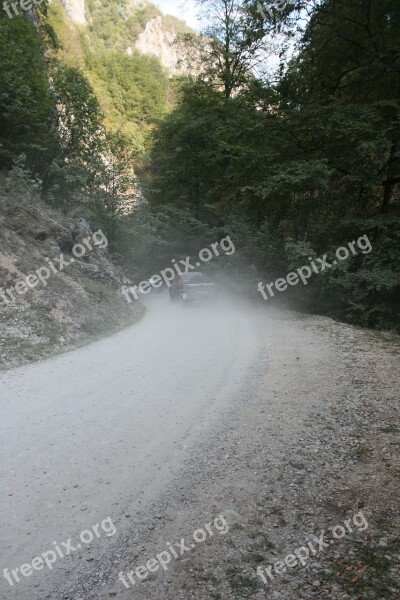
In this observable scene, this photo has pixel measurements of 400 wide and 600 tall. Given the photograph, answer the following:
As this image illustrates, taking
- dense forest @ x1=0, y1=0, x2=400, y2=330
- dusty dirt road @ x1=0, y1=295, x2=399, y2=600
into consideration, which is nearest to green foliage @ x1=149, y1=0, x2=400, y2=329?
dense forest @ x1=0, y1=0, x2=400, y2=330

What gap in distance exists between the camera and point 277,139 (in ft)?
41.1

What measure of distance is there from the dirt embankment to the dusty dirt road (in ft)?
4.88

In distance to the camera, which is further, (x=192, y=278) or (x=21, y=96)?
(x=192, y=278)

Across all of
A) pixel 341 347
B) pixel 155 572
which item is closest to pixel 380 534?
pixel 155 572

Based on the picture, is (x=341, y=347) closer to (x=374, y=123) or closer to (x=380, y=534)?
(x=380, y=534)

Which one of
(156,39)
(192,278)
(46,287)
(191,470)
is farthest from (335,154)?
(156,39)

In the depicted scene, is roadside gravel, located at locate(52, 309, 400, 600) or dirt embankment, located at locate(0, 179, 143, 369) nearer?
roadside gravel, located at locate(52, 309, 400, 600)

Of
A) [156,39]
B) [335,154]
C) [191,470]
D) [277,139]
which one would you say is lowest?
[191,470]

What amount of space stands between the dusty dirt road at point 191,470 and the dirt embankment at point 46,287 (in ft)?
4.88

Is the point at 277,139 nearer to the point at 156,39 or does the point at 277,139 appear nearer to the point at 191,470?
the point at 191,470

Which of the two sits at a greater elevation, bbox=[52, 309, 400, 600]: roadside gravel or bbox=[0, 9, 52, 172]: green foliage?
bbox=[0, 9, 52, 172]: green foliage

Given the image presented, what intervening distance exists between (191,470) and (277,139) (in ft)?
37.8

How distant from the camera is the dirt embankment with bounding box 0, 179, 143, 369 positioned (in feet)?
29.8

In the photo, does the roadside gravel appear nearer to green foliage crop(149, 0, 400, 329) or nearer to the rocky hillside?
green foliage crop(149, 0, 400, 329)
